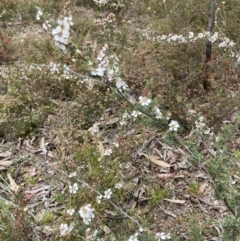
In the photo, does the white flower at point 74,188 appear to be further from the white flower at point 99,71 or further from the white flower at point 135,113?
the white flower at point 99,71

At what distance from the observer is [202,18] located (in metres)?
5.37

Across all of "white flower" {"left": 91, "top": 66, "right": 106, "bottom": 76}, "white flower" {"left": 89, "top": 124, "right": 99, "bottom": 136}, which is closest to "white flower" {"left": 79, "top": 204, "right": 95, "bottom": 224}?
"white flower" {"left": 91, "top": 66, "right": 106, "bottom": 76}

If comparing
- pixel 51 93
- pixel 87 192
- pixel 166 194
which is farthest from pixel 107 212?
pixel 51 93

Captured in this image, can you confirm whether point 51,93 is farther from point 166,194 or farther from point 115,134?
point 166,194

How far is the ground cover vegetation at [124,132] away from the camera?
2.61 metres


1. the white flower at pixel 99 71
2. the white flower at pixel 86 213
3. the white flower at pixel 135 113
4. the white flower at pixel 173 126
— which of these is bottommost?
the white flower at pixel 86 213

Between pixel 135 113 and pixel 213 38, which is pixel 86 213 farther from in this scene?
pixel 213 38

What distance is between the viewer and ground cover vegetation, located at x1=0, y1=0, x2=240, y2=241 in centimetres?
261

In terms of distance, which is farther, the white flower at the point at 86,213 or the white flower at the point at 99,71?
the white flower at the point at 99,71

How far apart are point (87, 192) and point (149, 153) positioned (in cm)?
87

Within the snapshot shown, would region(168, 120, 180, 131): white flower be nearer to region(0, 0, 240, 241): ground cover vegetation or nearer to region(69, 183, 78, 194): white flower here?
region(0, 0, 240, 241): ground cover vegetation

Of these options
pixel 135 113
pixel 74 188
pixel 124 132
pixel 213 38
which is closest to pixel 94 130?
pixel 124 132

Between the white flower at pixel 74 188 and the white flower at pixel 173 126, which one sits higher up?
the white flower at pixel 173 126

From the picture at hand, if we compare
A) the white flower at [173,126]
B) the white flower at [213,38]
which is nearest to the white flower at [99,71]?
the white flower at [173,126]
